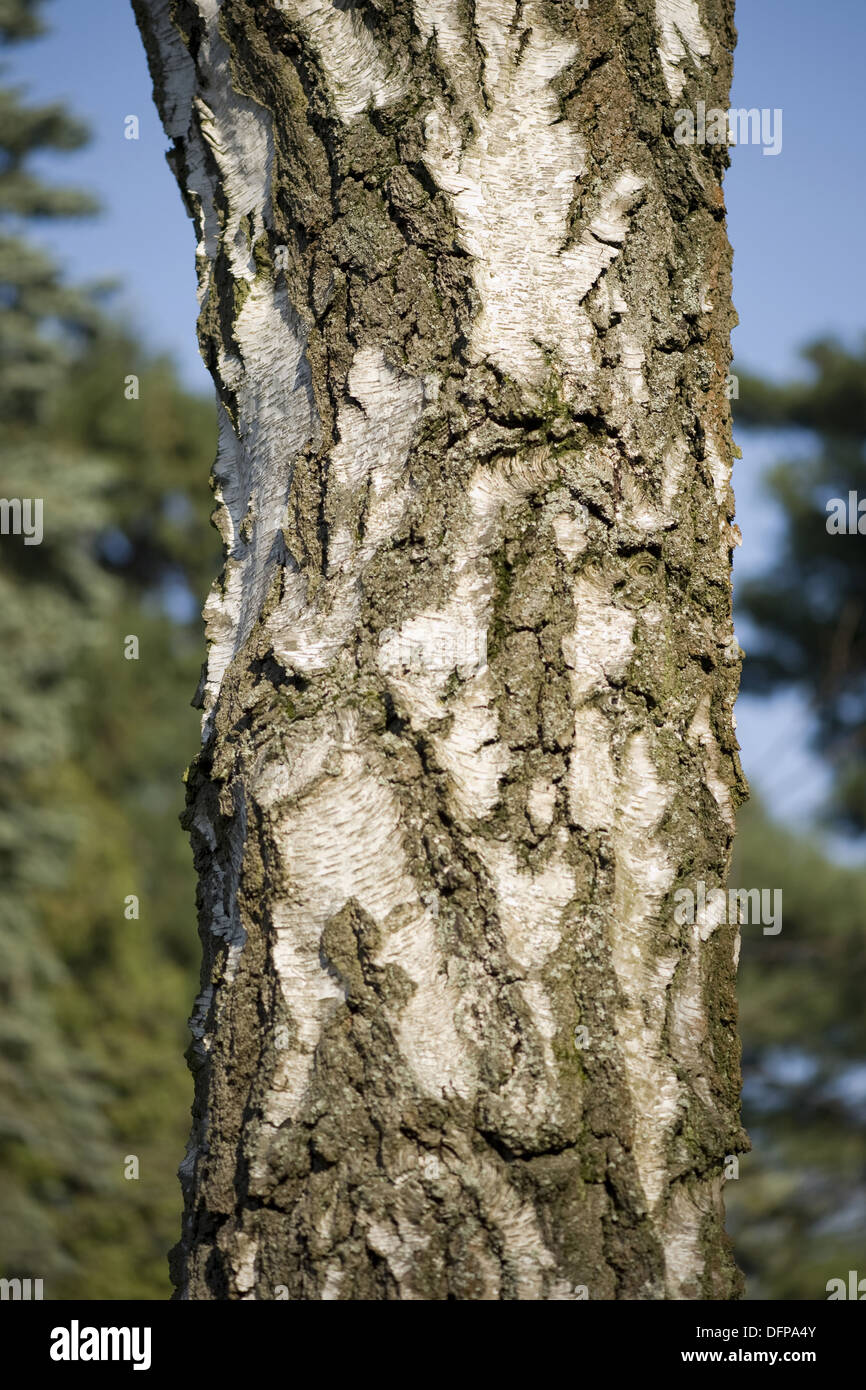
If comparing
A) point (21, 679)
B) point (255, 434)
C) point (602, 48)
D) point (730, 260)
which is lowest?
point (255, 434)

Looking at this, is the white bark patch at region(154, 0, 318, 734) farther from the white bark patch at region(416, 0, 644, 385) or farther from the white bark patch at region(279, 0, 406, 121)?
the white bark patch at region(416, 0, 644, 385)

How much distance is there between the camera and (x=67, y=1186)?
27.8 feet

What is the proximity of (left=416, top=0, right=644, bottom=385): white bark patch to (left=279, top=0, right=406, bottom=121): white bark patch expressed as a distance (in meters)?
0.06

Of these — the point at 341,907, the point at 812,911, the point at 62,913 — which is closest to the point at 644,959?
the point at 341,907

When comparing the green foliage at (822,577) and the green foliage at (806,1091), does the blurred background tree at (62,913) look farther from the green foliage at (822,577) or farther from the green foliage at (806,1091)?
the green foliage at (822,577)

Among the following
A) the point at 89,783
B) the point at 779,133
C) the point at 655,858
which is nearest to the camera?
the point at 655,858

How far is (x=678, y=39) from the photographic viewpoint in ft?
3.82

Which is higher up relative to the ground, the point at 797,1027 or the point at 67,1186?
the point at 797,1027

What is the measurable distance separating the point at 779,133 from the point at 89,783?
11.1 metres

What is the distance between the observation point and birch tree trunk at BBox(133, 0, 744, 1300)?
939 millimetres

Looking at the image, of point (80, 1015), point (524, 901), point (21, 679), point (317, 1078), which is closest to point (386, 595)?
point (524, 901)

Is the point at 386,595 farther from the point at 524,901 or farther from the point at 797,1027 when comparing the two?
the point at 797,1027

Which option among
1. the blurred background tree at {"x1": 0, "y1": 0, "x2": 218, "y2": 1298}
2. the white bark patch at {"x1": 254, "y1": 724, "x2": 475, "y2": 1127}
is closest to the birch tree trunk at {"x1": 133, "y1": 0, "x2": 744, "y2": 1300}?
the white bark patch at {"x1": 254, "y1": 724, "x2": 475, "y2": 1127}

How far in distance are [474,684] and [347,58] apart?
0.70 m
